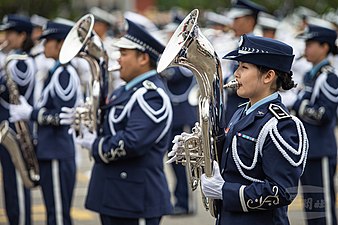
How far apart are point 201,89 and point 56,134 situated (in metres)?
3.08

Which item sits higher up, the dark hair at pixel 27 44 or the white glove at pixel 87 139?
the dark hair at pixel 27 44

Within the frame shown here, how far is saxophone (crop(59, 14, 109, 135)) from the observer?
19.2 ft

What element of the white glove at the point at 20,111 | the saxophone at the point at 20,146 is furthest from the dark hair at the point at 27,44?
the white glove at the point at 20,111

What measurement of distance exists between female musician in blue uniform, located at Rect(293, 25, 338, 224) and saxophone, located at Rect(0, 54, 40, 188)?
7.20ft

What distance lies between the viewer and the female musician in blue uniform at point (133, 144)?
551 cm

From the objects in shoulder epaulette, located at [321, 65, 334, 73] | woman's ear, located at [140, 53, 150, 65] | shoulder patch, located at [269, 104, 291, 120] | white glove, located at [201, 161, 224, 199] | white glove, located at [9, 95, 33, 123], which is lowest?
white glove, located at [201, 161, 224, 199]

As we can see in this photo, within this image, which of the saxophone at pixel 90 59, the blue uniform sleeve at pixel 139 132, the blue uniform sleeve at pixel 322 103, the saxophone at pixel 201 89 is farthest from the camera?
the blue uniform sleeve at pixel 322 103

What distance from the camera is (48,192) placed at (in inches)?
278

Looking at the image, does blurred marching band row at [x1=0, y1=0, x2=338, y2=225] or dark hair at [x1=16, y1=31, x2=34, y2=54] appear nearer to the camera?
blurred marching band row at [x1=0, y1=0, x2=338, y2=225]

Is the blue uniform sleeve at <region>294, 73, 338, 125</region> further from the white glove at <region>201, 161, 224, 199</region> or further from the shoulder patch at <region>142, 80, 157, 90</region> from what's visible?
the white glove at <region>201, 161, 224, 199</region>

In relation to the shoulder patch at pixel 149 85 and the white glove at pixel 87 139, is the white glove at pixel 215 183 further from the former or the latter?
the white glove at pixel 87 139

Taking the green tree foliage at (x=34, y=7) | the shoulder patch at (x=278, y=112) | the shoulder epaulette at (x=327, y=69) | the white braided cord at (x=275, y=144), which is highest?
the green tree foliage at (x=34, y=7)

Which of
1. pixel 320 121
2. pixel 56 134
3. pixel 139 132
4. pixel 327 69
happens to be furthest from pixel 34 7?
pixel 139 132

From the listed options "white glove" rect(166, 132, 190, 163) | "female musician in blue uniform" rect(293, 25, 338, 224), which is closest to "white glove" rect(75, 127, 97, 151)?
"white glove" rect(166, 132, 190, 163)
